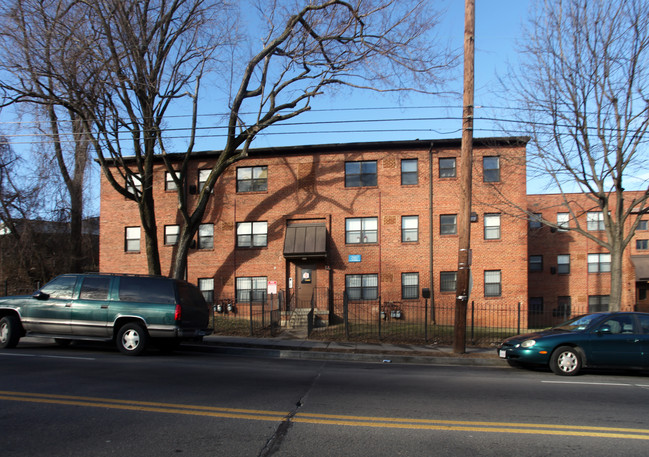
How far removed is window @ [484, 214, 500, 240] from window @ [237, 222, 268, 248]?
10955 mm

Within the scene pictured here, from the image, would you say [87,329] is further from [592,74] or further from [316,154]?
[592,74]

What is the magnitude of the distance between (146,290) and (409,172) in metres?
15.0

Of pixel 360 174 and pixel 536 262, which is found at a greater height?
pixel 360 174

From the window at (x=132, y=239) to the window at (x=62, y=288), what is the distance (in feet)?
44.4

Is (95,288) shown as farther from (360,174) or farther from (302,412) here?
(360,174)

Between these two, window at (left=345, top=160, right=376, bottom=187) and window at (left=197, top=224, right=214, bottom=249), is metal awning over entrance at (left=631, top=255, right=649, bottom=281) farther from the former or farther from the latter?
window at (left=197, top=224, right=214, bottom=249)

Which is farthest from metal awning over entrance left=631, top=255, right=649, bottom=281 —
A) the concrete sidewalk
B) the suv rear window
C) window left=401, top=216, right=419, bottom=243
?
the suv rear window

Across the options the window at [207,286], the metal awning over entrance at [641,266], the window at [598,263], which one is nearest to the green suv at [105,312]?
the window at [207,286]

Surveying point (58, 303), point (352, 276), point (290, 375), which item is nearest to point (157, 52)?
point (58, 303)

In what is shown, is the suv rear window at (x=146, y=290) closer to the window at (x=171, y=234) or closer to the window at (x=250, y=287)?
the window at (x=250, y=287)

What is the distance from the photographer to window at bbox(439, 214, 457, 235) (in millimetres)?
22453

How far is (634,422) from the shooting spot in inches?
234

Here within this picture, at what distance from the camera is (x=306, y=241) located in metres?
22.0

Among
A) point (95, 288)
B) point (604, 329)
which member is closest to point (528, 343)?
point (604, 329)
